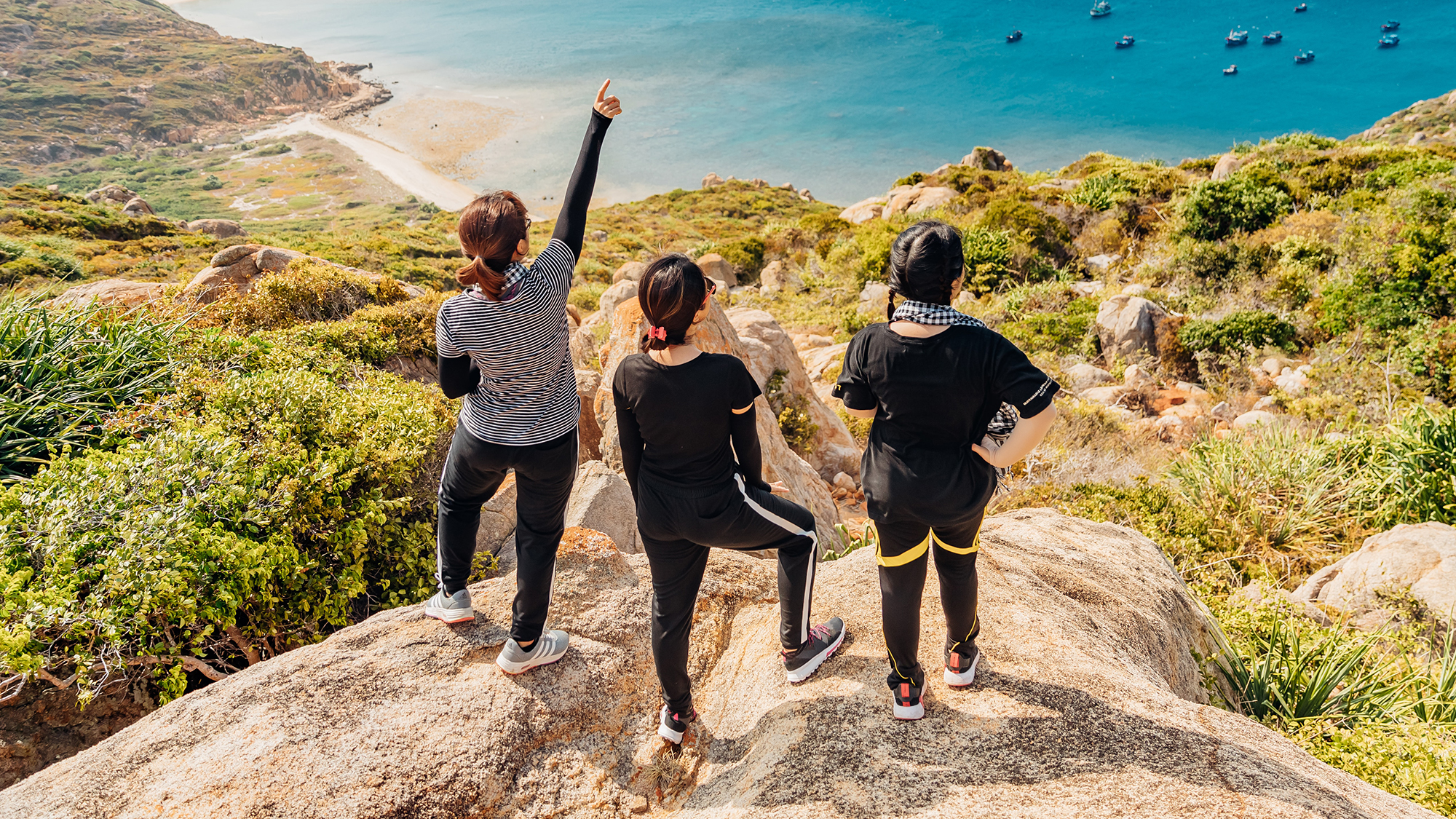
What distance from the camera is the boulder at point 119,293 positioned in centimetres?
810

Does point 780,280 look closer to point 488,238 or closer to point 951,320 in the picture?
point 488,238

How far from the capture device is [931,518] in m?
2.70

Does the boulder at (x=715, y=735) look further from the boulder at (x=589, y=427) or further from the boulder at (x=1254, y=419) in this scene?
the boulder at (x=1254, y=419)

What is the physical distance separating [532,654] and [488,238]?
6.68 ft

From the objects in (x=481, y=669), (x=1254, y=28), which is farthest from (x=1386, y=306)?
(x=1254, y=28)

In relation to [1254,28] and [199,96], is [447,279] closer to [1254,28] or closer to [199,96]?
[1254,28]

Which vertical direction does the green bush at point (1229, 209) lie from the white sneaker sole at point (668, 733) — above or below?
above

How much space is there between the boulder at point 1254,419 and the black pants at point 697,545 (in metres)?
9.27

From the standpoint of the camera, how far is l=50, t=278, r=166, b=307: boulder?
810 cm

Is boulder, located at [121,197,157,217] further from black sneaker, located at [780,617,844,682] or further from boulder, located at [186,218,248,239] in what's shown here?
black sneaker, located at [780,617,844,682]

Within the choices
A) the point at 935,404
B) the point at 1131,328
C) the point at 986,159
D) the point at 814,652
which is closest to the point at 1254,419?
the point at 1131,328

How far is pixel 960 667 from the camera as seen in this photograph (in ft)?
10.2

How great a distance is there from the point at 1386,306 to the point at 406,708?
16361mm

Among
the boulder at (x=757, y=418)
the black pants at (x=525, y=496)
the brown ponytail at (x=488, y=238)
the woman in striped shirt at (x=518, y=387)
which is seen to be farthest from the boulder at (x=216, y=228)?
the brown ponytail at (x=488, y=238)
